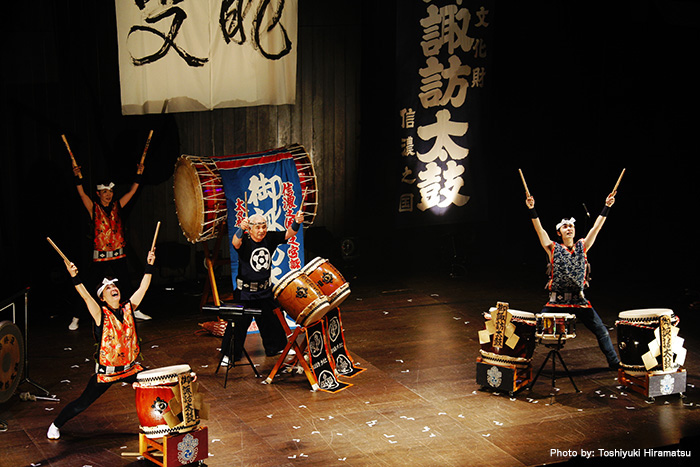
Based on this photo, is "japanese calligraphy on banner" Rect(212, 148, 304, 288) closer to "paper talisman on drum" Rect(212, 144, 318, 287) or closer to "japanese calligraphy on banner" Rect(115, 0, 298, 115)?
"paper talisman on drum" Rect(212, 144, 318, 287)

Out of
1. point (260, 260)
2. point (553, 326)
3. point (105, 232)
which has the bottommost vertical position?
point (553, 326)

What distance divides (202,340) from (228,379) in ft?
3.69

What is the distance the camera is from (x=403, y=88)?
1029cm

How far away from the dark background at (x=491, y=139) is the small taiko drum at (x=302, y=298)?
11.1 feet

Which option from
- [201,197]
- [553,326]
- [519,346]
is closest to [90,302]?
[201,197]

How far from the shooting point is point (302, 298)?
23.0 ft

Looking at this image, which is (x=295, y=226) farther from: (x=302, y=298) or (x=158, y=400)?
(x=158, y=400)

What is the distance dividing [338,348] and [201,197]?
2.08 meters

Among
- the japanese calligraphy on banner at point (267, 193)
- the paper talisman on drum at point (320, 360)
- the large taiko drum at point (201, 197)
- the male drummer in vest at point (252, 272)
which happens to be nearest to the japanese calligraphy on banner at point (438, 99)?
the japanese calligraphy on banner at point (267, 193)

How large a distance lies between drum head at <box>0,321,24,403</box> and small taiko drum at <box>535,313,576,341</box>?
4098 millimetres

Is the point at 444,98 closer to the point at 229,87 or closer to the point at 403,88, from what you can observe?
the point at 403,88

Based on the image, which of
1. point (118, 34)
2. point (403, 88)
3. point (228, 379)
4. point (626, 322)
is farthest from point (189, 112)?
point (626, 322)

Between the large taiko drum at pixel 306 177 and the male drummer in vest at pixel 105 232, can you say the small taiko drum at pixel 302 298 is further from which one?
the male drummer in vest at pixel 105 232

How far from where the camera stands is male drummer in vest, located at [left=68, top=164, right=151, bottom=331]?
8398 millimetres
